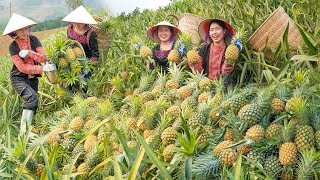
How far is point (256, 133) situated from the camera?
242cm

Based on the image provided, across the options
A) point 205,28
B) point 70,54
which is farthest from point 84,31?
point 205,28

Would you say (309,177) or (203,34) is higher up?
(203,34)

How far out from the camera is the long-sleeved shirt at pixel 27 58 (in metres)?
4.45

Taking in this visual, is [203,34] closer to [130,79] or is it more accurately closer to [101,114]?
[130,79]

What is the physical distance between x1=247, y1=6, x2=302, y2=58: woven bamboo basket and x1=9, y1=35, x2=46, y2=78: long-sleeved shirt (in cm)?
212

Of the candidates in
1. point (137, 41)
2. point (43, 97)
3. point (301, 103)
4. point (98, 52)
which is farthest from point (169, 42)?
point (301, 103)

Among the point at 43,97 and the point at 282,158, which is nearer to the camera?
the point at 282,158

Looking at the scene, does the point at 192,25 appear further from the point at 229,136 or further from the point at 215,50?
the point at 229,136

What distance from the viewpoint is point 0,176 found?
274 centimetres

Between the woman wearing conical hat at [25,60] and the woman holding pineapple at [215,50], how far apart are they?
1468 millimetres

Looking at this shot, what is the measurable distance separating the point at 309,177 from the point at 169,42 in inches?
91.7

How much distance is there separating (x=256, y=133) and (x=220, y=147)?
0.69 ft

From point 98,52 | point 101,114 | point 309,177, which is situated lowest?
point 309,177

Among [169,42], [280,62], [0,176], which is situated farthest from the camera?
[169,42]
